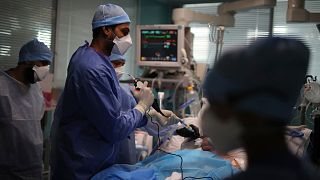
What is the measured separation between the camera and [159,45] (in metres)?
3.85

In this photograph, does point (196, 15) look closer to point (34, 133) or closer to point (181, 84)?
point (181, 84)

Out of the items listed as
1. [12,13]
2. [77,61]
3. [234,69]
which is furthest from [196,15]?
[234,69]

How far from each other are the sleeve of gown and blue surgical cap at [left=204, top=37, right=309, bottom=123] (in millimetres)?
798

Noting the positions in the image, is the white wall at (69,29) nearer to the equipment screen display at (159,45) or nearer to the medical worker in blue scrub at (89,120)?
the equipment screen display at (159,45)

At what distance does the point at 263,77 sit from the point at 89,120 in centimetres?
100

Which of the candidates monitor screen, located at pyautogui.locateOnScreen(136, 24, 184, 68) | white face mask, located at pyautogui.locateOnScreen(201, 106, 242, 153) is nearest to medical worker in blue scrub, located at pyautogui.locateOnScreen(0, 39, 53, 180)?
monitor screen, located at pyautogui.locateOnScreen(136, 24, 184, 68)

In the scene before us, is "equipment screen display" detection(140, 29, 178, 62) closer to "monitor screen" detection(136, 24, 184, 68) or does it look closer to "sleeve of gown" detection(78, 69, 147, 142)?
"monitor screen" detection(136, 24, 184, 68)

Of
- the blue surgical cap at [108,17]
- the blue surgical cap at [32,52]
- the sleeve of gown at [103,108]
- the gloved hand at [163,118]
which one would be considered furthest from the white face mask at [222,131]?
the blue surgical cap at [32,52]

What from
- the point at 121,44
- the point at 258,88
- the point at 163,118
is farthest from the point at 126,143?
the point at 258,88

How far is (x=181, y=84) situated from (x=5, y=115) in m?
1.66

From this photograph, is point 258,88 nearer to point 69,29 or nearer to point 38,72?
point 38,72

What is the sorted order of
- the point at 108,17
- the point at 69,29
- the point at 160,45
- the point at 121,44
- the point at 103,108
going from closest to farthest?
1. the point at 103,108
2. the point at 108,17
3. the point at 121,44
4. the point at 160,45
5. the point at 69,29

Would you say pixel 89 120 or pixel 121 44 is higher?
pixel 121 44

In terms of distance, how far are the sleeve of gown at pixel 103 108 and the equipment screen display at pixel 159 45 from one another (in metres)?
2.04
